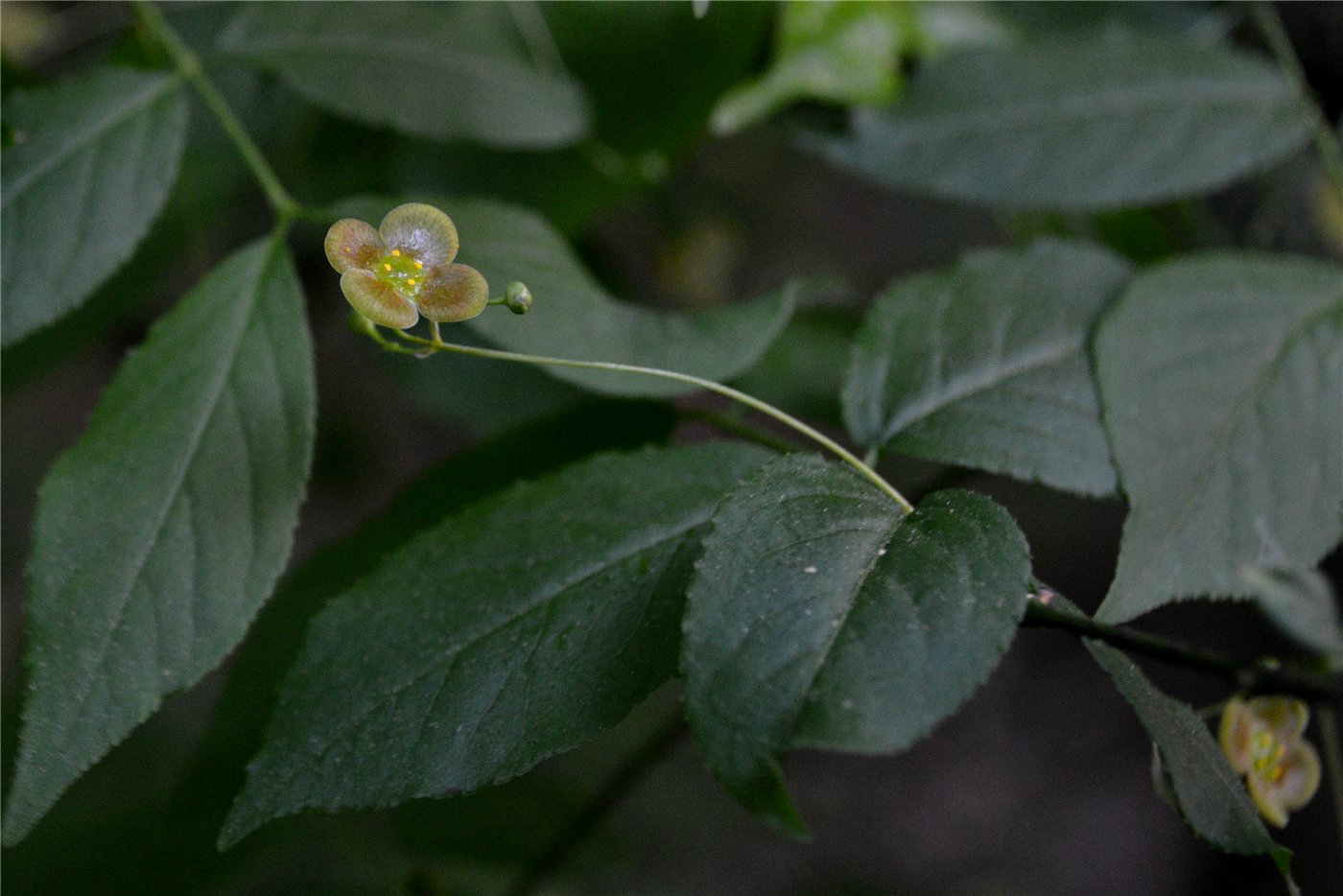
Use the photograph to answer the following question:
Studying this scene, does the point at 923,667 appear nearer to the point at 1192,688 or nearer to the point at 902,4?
the point at 902,4

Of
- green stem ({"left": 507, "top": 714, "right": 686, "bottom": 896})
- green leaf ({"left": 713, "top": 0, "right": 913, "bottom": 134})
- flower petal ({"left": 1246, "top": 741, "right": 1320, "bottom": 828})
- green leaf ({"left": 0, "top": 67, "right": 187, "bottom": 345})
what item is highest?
green leaf ({"left": 0, "top": 67, "right": 187, "bottom": 345})

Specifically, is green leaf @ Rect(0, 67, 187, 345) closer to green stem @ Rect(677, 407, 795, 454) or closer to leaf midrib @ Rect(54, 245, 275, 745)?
leaf midrib @ Rect(54, 245, 275, 745)

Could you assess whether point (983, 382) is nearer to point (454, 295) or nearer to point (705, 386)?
point (705, 386)

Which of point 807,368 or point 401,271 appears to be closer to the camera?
point 401,271

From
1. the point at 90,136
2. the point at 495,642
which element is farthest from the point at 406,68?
A: the point at 495,642

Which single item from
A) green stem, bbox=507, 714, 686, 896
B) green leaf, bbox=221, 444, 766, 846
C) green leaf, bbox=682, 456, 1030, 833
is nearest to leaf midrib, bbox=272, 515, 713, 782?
green leaf, bbox=221, 444, 766, 846

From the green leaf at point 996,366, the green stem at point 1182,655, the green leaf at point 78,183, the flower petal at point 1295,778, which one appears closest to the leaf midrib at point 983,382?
the green leaf at point 996,366

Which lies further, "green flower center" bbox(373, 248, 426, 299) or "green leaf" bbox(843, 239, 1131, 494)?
"green leaf" bbox(843, 239, 1131, 494)
